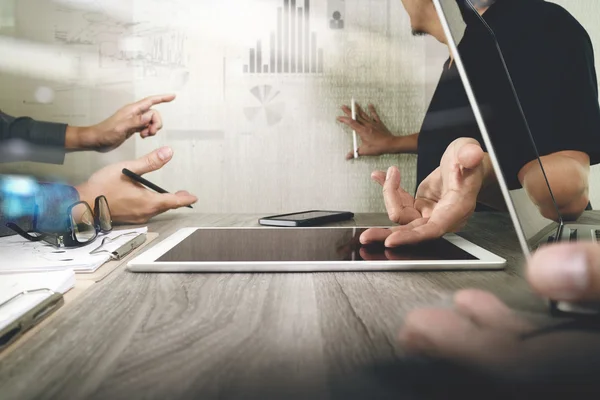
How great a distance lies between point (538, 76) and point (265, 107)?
1204 mm

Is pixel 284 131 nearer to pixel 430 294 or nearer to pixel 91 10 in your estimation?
pixel 91 10

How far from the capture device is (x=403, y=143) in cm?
163

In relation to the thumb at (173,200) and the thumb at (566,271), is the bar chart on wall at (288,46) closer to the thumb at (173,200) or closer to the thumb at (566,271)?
the thumb at (173,200)

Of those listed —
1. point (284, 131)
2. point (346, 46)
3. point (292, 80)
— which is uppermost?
point (346, 46)

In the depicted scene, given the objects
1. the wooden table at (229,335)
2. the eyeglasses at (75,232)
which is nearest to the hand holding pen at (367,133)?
the eyeglasses at (75,232)

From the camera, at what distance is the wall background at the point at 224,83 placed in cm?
159

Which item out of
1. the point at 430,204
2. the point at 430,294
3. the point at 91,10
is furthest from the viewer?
the point at 91,10

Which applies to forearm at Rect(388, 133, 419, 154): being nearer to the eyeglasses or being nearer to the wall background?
the wall background

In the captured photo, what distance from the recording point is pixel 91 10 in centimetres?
159

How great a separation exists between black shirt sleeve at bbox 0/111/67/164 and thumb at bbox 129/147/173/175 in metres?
0.86

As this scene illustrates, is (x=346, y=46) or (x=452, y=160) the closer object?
(x=452, y=160)

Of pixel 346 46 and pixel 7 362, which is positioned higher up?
pixel 346 46

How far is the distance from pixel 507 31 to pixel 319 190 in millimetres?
1182

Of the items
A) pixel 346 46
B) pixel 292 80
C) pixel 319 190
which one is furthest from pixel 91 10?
pixel 319 190
